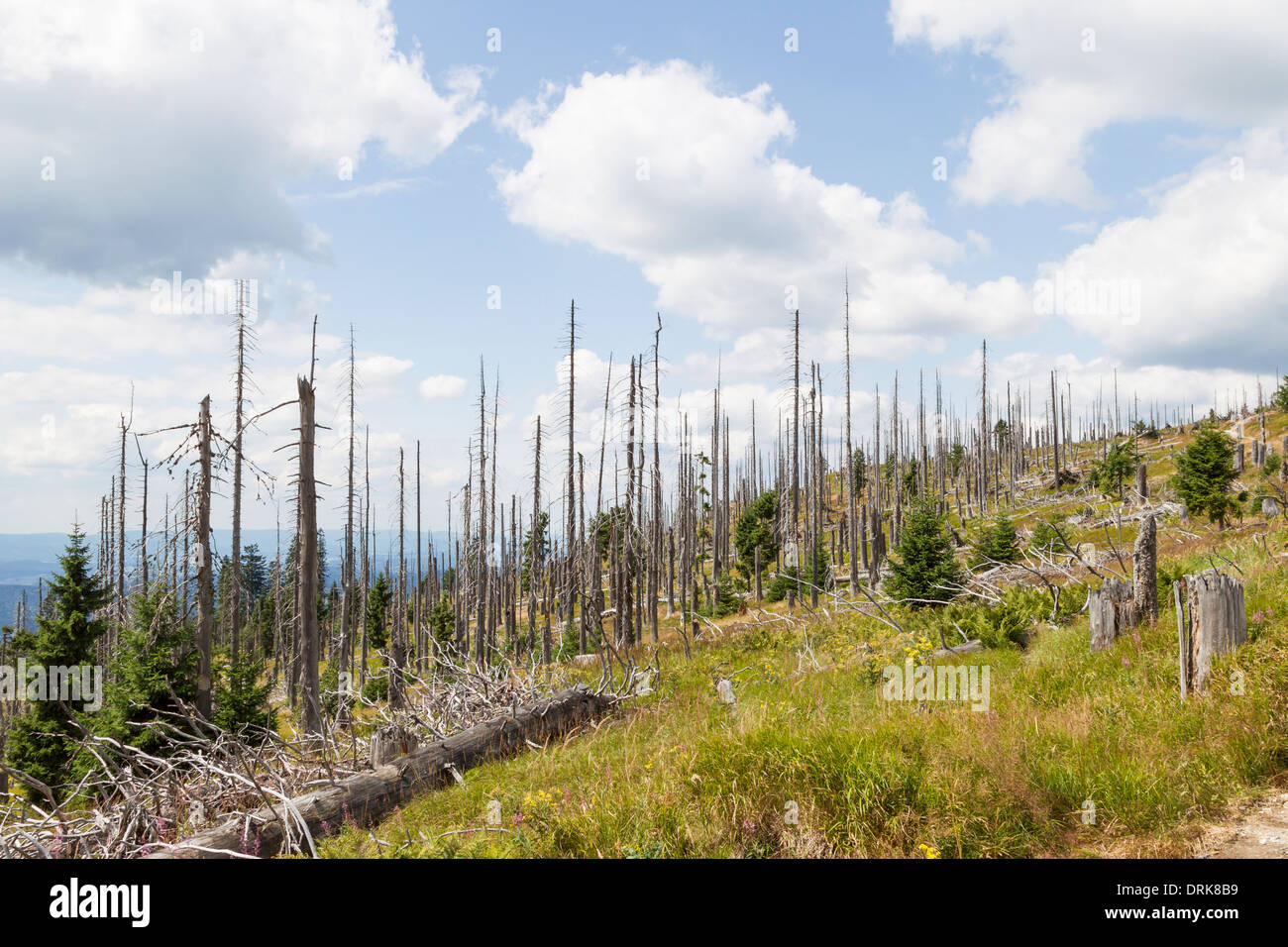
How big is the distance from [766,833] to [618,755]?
3413mm

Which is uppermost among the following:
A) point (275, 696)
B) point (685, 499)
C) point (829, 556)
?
point (685, 499)

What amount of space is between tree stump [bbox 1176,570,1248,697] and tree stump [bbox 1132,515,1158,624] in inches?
73.5

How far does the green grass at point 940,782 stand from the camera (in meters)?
4.84

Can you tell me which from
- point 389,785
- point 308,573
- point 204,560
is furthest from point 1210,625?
point 204,560

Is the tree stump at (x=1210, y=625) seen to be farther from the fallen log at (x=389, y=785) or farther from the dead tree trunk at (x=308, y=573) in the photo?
the dead tree trunk at (x=308, y=573)

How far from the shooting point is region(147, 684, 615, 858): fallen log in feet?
20.7

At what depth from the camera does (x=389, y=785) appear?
26.7 feet

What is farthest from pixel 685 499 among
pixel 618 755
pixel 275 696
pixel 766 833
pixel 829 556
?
pixel 766 833

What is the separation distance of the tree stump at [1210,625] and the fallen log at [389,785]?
827 cm

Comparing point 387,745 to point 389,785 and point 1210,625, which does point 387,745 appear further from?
point 1210,625

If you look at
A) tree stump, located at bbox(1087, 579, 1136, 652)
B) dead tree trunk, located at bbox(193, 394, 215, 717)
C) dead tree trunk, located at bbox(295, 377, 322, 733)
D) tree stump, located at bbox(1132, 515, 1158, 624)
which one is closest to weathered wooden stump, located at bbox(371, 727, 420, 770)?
dead tree trunk, located at bbox(295, 377, 322, 733)
